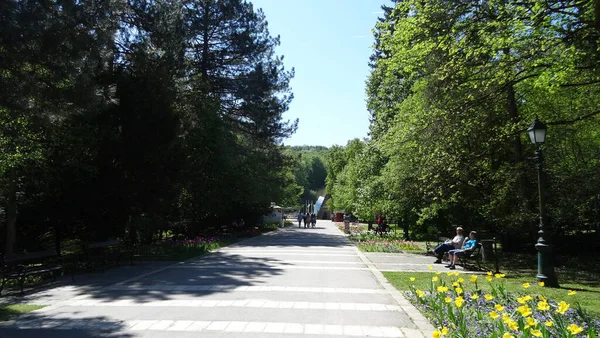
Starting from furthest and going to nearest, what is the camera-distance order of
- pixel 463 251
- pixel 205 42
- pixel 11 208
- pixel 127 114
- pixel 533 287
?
pixel 205 42, pixel 127 114, pixel 11 208, pixel 463 251, pixel 533 287

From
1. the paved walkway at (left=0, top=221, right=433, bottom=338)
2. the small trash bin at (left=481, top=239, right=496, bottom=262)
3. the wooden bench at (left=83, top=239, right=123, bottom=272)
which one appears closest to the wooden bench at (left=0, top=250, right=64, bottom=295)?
the paved walkway at (left=0, top=221, right=433, bottom=338)

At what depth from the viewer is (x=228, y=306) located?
7.66 meters

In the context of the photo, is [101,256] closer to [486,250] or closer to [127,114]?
[127,114]

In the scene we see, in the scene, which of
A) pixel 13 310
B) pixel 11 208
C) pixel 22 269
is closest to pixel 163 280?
pixel 22 269

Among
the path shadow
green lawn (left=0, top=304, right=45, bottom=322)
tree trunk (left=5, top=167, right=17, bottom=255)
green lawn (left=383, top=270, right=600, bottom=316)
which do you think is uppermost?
tree trunk (left=5, top=167, right=17, bottom=255)

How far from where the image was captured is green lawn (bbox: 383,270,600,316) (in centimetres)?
836

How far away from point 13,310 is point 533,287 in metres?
10.5

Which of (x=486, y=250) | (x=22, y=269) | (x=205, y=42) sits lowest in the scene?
(x=486, y=250)

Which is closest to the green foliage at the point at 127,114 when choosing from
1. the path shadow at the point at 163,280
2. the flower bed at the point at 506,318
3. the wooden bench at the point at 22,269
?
the wooden bench at the point at 22,269

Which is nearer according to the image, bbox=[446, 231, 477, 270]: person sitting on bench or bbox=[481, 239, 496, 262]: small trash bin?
bbox=[446, 231, 477, 270]: person sitting on bench

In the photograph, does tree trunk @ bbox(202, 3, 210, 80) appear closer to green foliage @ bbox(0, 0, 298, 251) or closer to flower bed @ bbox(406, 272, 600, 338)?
green foliage @ bbox(0, 0, 298, 251)

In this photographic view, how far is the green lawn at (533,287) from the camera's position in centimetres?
836

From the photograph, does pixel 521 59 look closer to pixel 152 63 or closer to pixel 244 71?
pixel 152 63

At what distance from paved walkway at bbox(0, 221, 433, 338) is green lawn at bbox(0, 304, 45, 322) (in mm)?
269
